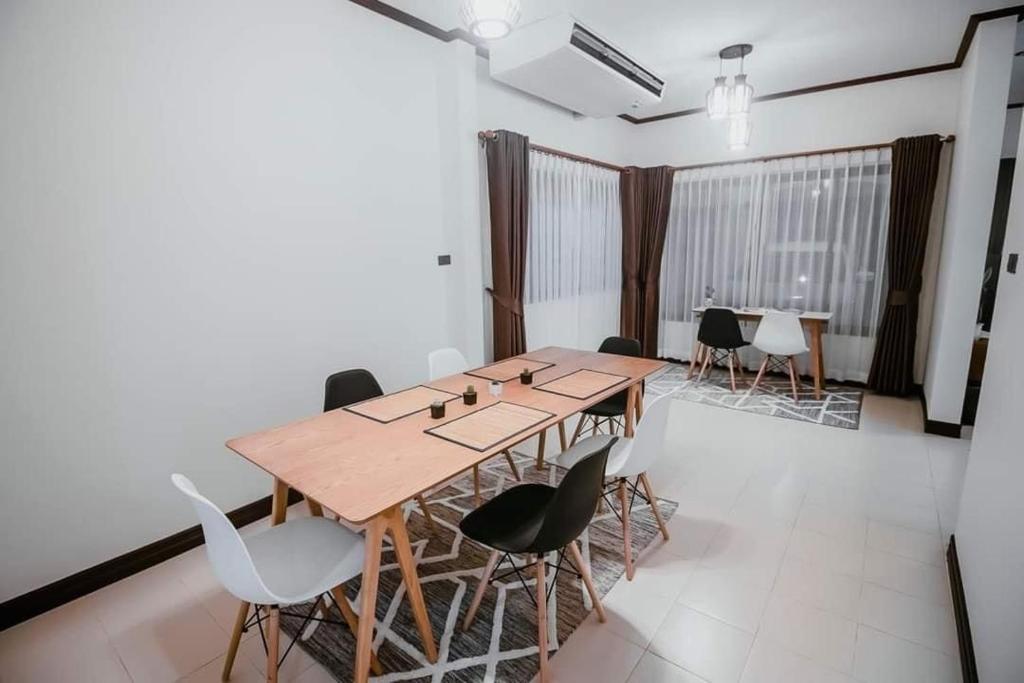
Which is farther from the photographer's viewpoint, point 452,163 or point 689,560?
point 452,163

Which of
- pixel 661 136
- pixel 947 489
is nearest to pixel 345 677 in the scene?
pixel 947 489

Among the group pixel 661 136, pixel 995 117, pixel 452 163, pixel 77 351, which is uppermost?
pixel 661 136

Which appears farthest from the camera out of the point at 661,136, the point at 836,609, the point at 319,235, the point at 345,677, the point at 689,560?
the point at 661,136

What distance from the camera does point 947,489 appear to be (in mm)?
2807

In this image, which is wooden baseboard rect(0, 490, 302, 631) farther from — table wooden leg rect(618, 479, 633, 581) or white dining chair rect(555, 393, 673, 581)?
table wooden leg rect(618, 479, 633, 581)

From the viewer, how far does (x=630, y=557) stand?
210 cm

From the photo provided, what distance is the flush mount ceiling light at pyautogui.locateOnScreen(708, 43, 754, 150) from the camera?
333cm

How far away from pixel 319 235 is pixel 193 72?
0.90 meters

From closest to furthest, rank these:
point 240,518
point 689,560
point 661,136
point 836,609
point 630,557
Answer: point 836,609 < point 630,557 < point 689,560 < point 240,518 < point 661,136

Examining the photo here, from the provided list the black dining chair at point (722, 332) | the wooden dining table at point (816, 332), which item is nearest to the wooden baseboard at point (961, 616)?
the wooden dining table at point (816, 332)

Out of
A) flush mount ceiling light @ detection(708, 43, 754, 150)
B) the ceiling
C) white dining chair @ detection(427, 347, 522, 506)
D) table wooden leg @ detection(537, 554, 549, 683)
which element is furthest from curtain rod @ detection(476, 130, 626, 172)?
table wooden leg @ detection(537, 554, 549, 683)

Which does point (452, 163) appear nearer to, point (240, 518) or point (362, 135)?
point (362, 135)

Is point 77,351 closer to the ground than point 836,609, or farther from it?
farther from it

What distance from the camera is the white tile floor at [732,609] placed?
1.68 meters
